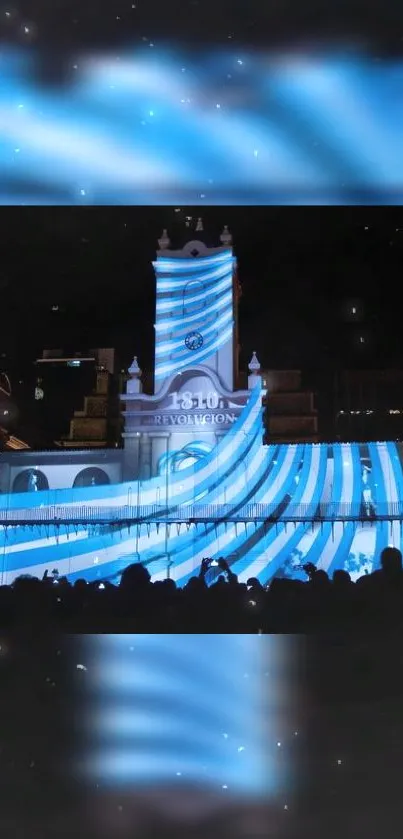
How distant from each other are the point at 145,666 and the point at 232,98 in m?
1.35

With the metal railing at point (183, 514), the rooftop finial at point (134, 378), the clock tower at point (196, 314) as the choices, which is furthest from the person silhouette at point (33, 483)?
the clock tower at point (196, 314)

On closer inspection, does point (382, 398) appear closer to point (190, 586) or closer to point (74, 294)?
point (74, 294)

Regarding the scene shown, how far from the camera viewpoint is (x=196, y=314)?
4930 millimetres

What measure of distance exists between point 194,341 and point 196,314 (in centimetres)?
20

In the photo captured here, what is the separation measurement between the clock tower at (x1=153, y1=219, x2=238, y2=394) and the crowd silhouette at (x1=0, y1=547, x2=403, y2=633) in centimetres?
212

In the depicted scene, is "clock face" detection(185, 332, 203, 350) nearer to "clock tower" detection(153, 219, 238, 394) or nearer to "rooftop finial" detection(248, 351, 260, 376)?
"clock tower" detection(153, 219, 238, 394)

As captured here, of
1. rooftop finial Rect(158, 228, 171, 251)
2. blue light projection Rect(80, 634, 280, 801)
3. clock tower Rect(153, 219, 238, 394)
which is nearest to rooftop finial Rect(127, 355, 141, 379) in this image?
clock tower Rect(153, 219, 238, 394)

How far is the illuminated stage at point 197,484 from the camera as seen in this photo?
152 inches

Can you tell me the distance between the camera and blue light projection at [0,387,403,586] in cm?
375

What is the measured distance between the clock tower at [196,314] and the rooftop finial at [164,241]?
1.13 ft

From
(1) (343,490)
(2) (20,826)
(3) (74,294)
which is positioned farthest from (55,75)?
(1) (343,490)

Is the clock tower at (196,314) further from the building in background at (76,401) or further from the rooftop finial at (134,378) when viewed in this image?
the building in background at (76,401)

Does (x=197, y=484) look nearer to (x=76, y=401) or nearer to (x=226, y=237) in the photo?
(x=76, y=401)

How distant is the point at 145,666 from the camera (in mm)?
1606
